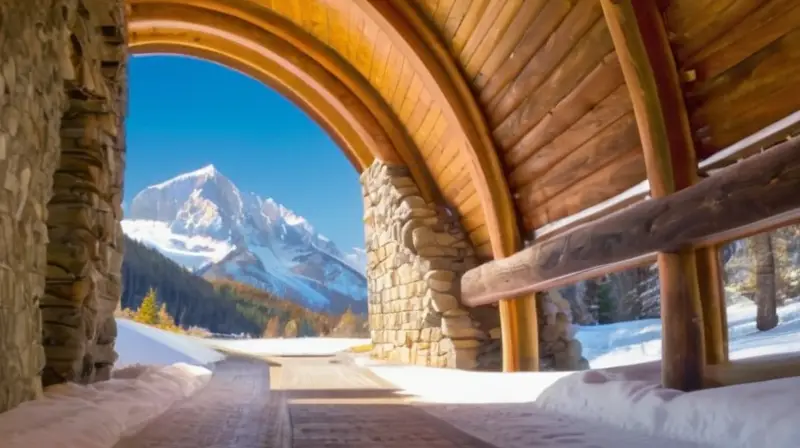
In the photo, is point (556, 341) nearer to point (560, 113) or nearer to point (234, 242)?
point (560, 113)

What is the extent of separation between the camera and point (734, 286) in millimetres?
15578

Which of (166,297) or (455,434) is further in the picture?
(166,297)

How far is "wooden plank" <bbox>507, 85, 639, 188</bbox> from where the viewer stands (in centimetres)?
495

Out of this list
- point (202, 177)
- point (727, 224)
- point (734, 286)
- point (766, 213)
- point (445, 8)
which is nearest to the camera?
point (766, 213)

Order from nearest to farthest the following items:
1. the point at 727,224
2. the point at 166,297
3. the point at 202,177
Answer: the point at 727,224 < the point at 166,297 < the point at 202,177

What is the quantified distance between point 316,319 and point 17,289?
2218cm

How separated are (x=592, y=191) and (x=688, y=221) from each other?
6.65 ft

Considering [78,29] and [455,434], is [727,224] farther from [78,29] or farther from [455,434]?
[78,29]

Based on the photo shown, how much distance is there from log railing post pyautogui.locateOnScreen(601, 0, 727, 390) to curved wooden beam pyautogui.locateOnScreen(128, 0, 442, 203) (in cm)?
470

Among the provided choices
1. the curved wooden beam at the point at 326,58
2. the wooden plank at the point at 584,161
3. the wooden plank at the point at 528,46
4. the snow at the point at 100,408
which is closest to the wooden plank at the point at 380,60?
A: the curved wooden beam at the point at 326,58

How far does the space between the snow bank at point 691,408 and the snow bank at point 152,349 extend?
5.32 m

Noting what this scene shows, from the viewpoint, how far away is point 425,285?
8328 millimetres

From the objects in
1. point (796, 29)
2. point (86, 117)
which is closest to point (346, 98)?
point (86, 117)

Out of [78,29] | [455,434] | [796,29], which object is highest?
[78,29]
